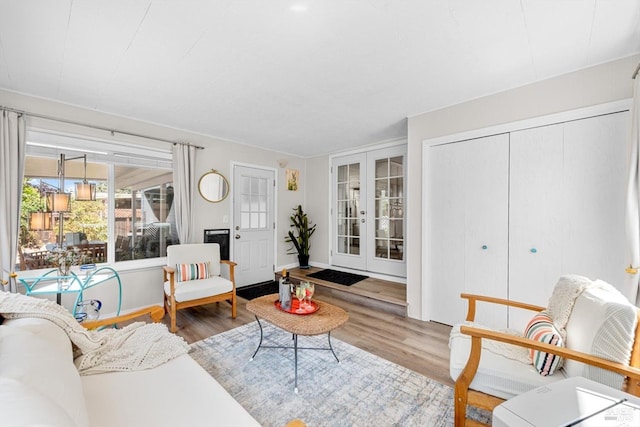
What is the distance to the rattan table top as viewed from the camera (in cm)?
187

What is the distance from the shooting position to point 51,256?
2691 mm

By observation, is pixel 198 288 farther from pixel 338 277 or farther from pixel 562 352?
pixel 562 352

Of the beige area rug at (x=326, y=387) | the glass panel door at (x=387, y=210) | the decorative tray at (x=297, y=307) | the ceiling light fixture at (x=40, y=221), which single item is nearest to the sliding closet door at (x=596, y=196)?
the beige area rug at (x=326, y=387)

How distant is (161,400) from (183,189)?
9.44 feet

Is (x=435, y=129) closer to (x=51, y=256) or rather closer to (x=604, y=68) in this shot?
(x=604, y=68)

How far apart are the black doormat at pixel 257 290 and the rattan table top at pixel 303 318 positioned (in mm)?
1738

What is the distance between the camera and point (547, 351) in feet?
4.25

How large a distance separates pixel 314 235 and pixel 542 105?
12.7 feet

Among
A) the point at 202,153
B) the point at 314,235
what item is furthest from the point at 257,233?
the point at 202,153

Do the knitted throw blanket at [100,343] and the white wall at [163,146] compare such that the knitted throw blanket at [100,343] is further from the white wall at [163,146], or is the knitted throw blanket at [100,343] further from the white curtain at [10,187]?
the white wall at [163,146]

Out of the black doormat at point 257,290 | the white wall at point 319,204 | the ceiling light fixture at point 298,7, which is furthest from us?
the white wall at point 319,204

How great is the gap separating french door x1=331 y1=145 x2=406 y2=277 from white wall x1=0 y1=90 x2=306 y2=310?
1.01 meters

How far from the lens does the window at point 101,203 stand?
2.71 m

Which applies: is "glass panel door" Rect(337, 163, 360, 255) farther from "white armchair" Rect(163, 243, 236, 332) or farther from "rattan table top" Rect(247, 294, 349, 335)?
"rattan table top" Rect(247, 294, 349, 335)
